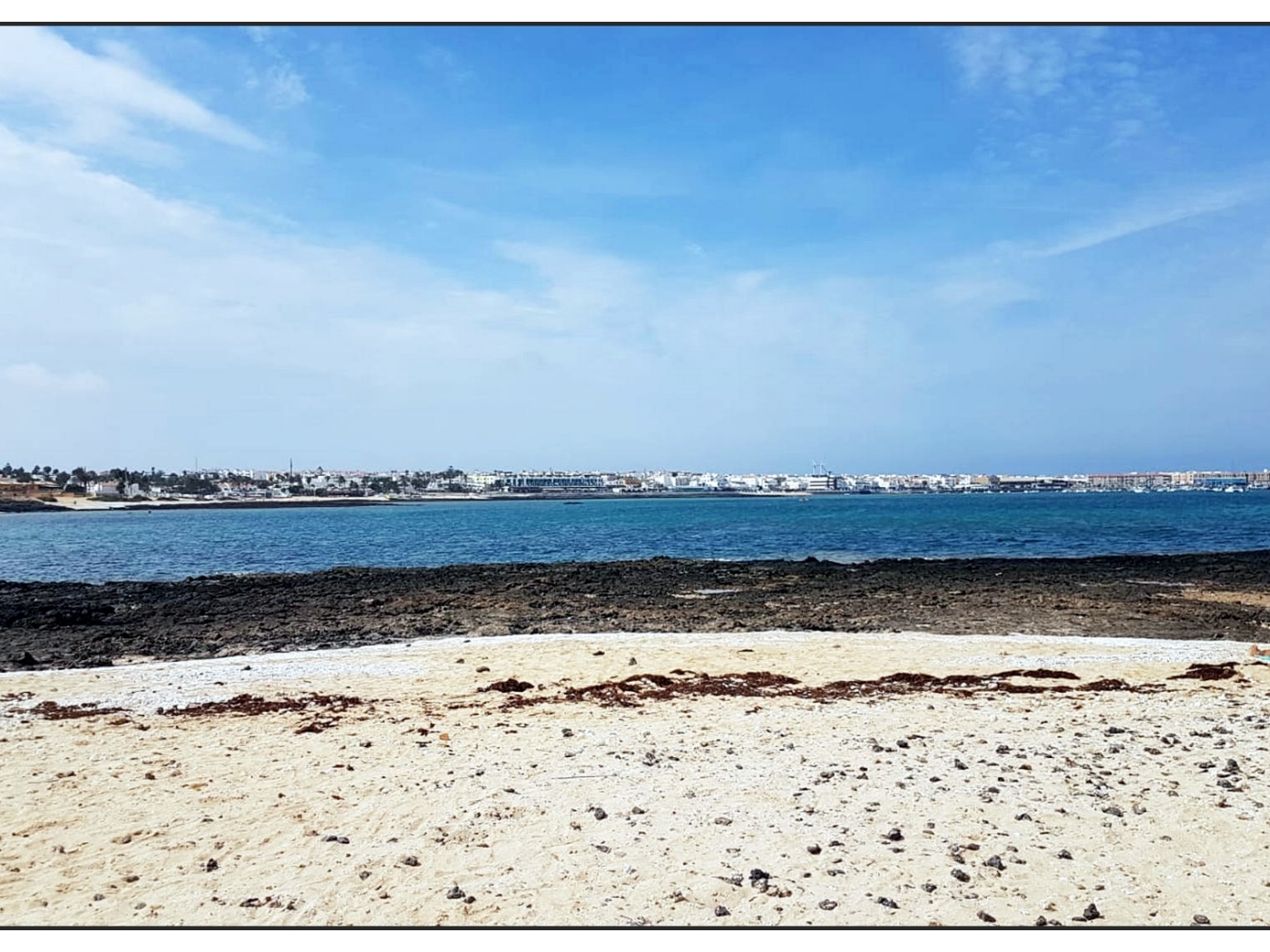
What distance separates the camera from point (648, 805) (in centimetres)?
669

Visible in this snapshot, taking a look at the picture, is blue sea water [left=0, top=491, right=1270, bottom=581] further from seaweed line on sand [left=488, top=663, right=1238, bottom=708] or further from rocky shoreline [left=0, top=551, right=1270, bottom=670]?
seaweed line on sand [left=488, top=663, right=1238, bottom=708]

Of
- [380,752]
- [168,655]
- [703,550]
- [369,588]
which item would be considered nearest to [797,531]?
[703,550]

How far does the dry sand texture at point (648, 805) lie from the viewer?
514cm

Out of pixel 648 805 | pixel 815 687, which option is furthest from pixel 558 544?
pixel 648 805

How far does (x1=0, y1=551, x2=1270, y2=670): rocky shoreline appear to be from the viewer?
18.3 metres

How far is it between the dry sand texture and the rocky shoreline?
7.00 metres

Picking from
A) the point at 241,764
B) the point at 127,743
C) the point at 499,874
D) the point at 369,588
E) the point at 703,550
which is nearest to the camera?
the point at 499,874

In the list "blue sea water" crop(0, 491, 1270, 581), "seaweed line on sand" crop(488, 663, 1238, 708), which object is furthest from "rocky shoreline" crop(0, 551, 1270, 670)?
"blue sea water" crop(0, 491, 1270, 581)

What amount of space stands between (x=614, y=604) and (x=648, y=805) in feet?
57.0

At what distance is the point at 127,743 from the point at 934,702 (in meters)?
8.80

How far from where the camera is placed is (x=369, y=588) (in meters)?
27.8

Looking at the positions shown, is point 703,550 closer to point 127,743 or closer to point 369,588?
point 369,588

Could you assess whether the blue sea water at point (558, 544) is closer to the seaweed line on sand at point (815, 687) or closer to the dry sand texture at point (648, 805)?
the seaweed line on sand at point (815, 687)

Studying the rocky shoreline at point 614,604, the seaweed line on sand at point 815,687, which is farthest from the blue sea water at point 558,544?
the seaweed line on sand at point 815,687
